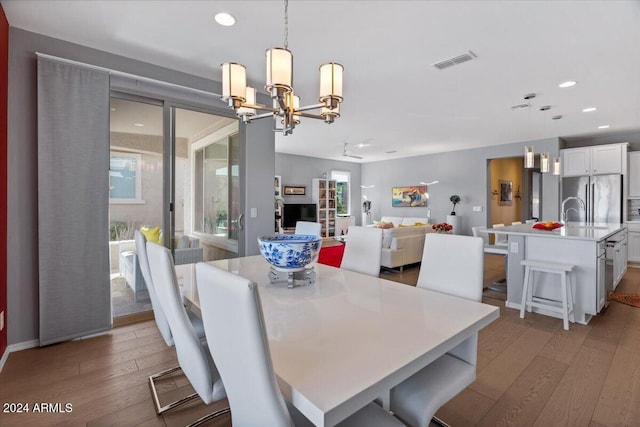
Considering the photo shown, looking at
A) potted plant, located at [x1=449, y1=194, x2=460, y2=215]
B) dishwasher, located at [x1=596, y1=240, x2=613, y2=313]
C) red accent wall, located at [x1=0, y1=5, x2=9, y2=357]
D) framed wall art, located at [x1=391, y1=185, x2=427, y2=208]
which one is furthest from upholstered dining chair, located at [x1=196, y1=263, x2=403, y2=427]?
framed wall art, located at [x1=391, y1=185, x2=427, y2=208]

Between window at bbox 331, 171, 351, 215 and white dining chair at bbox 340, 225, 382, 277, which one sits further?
window at bbox 331, 171, 351, 215

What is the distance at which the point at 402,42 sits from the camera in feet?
8.77

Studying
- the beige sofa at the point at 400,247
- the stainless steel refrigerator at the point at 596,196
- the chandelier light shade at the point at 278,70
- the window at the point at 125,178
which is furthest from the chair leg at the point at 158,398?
the stainless steel refrigerator at the point at 596,196

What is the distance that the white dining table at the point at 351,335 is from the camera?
0.78m

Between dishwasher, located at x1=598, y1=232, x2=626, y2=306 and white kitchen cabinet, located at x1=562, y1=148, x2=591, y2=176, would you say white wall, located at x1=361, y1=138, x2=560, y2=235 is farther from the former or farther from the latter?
dishwasher, located at x1=598, y1=232, x2=626, y2=306

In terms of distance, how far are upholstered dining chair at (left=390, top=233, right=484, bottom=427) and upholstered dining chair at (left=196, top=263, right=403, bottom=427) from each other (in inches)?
22.7

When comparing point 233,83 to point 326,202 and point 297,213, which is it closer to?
point 297,213

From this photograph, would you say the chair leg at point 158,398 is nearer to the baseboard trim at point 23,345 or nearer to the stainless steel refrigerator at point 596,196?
the baseboard trim at point 23,345

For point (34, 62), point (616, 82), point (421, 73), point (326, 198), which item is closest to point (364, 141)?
point (326, 198)

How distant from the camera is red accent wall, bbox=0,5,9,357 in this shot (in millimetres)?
2221

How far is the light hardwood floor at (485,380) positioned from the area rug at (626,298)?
894mm

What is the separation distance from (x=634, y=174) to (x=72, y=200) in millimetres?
8563

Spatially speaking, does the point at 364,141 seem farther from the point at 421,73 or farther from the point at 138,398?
the point at 138,398

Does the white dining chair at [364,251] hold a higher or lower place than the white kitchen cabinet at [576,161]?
lower
